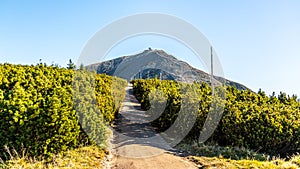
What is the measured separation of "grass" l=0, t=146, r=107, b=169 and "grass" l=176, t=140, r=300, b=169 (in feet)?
8.82

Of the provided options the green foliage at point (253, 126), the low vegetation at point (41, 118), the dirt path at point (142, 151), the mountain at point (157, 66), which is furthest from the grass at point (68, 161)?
the green foliage at point (253, 126)

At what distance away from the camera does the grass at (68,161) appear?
18.5ft

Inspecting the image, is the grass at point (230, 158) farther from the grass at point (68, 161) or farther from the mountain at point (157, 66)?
the mountain at point (157, 66)

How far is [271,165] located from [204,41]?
500 cm

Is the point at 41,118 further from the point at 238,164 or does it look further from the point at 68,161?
the point at 238,164

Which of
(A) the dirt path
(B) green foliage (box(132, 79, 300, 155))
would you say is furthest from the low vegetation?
(B) green foliage (box(132, 79, 300, 155))

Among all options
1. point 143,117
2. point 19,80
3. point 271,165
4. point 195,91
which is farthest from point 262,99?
point 19,80

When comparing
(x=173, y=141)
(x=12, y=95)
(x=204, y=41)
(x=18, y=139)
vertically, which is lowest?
(x=173, y=141)

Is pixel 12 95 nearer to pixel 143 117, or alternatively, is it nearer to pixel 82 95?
pixel 82 95

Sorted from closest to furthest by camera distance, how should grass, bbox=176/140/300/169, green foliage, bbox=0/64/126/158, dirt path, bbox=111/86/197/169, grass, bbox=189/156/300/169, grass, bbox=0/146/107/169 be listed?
1. grass, bbox=0/146/107/169
2. green foliage, bbox=0/64/126/158
3. grass, bbox=189/156/300/169
4. grass, bbox=176/140/300/169
5. dirt path, bbox=111/86/197/169

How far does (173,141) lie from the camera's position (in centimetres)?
1071

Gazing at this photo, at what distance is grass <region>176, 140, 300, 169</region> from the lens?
7.07 m

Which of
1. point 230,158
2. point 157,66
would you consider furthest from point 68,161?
point 157,66

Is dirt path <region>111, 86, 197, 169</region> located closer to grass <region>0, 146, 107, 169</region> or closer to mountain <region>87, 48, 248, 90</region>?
grass <region>0, 146, 107, 169</region>
